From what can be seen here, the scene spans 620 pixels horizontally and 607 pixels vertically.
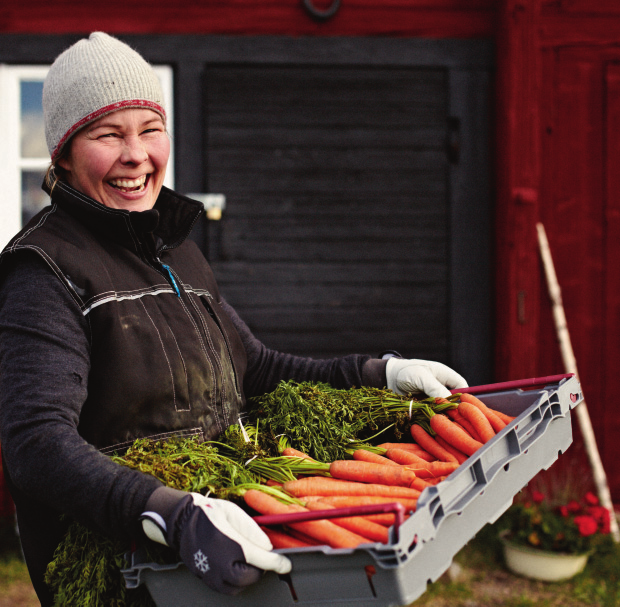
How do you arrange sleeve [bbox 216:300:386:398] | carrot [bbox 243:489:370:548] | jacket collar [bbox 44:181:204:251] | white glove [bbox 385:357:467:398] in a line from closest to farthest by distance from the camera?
1. carrot [bbox 243:489:370:548]
2. jacket collar [bbox 44:181:204:251]
3. white glove [bbox 385:357:467:398]
4. sleeve [bbox 216:300:386:398]

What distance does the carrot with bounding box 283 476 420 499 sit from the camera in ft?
5.55

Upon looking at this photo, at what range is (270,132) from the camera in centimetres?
440

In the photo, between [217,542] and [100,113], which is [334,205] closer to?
[100,113]

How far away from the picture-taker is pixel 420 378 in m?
2.12

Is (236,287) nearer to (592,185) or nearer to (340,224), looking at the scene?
(340,224)

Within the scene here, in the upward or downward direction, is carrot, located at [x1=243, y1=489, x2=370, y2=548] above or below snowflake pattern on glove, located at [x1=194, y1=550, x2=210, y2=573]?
below

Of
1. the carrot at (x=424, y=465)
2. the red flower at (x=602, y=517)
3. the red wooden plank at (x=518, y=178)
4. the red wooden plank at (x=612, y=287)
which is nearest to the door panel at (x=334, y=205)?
the red wooden plank at (x=518, y=178)

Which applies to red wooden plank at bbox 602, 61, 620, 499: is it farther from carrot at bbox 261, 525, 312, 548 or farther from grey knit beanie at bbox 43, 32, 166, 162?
carrot at bbox 261, 525, 312, 548

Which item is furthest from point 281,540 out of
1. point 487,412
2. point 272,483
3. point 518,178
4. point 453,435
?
point 518,178

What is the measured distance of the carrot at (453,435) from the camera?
6.06 feet

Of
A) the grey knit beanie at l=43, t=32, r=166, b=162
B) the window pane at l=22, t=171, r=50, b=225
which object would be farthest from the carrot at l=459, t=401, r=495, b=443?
the window pane at l=22, t=171, r=50, b=225

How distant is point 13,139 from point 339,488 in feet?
11.9

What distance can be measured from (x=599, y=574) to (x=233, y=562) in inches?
136

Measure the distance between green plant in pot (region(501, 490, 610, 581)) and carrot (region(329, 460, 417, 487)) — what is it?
2.44 metres
